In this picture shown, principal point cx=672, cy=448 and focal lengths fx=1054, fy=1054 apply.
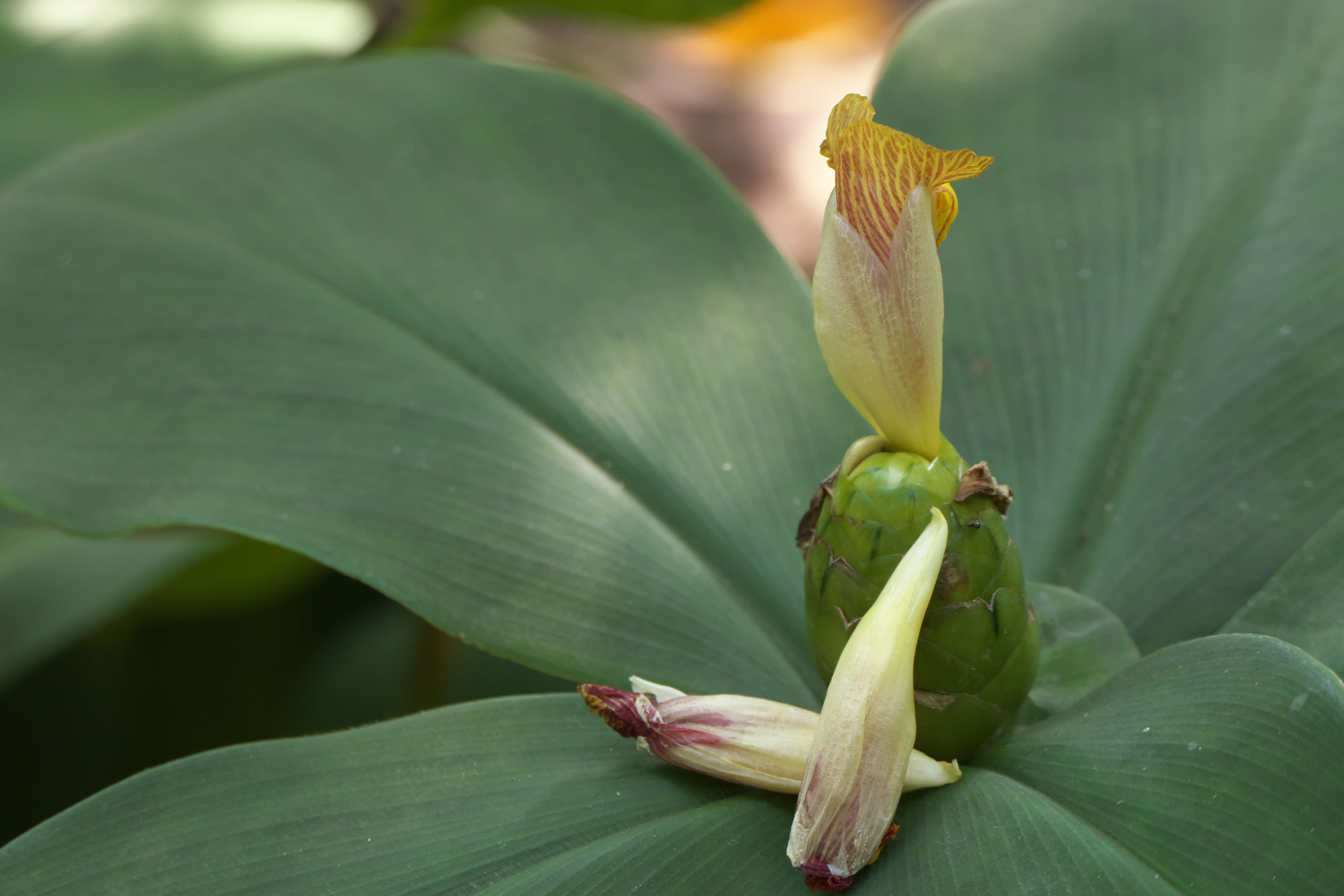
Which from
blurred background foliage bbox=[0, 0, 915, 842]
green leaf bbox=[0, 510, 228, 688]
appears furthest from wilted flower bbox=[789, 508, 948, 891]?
green leaf bbox=[0, 510, 228, 688]

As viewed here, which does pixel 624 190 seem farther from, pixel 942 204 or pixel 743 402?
pixel 942 204

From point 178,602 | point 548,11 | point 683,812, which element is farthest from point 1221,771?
point 548,11

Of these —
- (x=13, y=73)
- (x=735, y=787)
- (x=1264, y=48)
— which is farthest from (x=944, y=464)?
(x=13, y=73)

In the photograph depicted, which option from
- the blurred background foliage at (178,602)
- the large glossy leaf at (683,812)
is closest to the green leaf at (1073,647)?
the large glossy leaf at (683,812)

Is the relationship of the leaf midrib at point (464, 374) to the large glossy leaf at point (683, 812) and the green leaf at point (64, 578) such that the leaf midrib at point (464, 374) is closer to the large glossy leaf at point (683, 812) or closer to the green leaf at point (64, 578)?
the large glossy leaf at point (683, 812)

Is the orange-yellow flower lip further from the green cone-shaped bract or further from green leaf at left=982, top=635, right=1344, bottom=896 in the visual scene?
green leaf at left=982, top=635, right=1344, bottom=896

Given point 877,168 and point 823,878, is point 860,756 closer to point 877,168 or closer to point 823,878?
point 823,878
